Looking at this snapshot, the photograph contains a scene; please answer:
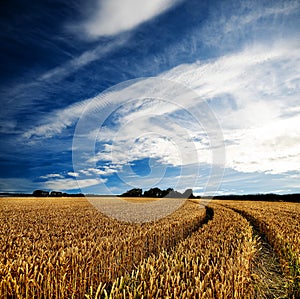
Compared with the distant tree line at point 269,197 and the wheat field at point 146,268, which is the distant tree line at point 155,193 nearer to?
the distant tree line at point 269,197

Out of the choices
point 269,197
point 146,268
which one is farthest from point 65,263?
point 269,197

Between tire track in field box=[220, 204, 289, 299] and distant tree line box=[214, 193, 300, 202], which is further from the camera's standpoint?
distant tree line box=[214, 193, 300, 202]

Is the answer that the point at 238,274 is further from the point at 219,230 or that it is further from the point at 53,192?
the point at 53,192

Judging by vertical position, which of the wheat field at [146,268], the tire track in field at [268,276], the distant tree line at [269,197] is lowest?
the tire track in field at [268,276]

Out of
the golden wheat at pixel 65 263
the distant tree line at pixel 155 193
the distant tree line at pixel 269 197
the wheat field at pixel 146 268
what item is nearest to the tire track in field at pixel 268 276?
the wheat field at pixel 146 268

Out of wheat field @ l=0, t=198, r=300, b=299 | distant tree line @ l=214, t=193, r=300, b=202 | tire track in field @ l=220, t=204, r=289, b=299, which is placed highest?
distant tree line @ l=214, t=193, r=300, b=202

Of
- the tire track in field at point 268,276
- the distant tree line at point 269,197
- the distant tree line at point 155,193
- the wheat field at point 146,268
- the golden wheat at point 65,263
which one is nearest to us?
the wheat field at point 146,268

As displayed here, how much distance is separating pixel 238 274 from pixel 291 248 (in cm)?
453

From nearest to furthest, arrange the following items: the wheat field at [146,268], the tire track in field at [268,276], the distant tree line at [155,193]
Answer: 1. the wheat field at [146,268]
2. the tire track in field at [268,276]
3. the distant tree line at [155,193]

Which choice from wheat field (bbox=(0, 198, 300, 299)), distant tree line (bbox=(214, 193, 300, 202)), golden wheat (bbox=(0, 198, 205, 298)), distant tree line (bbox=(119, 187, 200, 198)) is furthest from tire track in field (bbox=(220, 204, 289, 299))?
distant tree line (bbox=(119, 187, 200, 198))

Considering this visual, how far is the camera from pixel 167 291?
438 centimetres

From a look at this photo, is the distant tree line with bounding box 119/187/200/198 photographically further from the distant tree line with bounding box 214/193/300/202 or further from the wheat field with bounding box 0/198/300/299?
the wheat field with bounding box 0/198/300/299

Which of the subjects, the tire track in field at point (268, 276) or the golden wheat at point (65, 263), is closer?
the golden wheat at point (65, 263)

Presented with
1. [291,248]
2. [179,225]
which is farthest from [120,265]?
[179,225]
